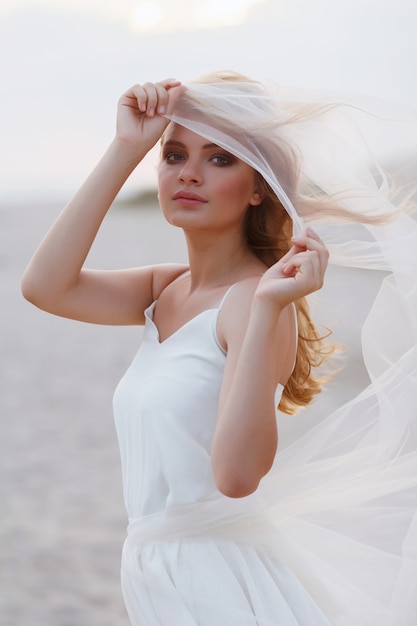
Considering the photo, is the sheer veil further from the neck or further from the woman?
the neck

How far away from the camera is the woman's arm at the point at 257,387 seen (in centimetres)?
199

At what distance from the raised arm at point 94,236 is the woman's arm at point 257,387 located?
19.4 inches

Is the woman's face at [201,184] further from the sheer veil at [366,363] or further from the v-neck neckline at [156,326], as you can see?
the v-neck neckline at [156,326]

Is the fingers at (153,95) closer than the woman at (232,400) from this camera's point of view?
No

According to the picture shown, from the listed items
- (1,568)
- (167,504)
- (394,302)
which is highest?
(394,302)

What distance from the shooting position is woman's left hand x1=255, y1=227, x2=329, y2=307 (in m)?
1.99

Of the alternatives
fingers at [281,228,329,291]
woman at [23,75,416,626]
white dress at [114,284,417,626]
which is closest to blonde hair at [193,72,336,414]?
woman at [23,75,416,626]

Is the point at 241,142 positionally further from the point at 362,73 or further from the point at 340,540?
the point at 340,540

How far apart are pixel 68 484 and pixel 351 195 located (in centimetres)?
607

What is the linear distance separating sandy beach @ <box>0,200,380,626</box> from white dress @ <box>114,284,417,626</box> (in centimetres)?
27

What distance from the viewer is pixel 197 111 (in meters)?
2.30

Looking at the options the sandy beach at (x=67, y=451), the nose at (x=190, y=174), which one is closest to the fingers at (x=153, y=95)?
the nose at (x=190, y=174)

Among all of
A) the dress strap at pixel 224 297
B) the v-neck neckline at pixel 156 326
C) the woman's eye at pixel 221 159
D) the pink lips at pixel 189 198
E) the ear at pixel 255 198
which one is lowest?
the v-neck neckline at pixel 156 326

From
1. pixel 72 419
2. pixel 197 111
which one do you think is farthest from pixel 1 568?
pixel 197 111
